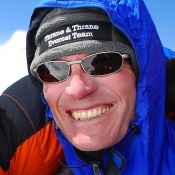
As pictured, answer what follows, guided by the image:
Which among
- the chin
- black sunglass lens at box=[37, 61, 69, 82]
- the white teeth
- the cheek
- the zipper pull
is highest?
black sunglass lens at box=[37, 61, 69, 82]

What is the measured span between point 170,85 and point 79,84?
78cm

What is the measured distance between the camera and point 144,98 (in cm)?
232

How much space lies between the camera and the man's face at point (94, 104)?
88.0 inches

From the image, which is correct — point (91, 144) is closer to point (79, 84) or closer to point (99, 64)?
point (79, 84)

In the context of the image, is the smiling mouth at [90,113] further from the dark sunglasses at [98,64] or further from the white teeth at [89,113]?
the dark sunglasses at [98,64]

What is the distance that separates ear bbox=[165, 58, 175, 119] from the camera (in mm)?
2594

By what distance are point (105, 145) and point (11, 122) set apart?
755mm

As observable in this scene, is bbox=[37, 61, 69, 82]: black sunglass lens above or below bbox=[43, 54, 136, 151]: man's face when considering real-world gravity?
above

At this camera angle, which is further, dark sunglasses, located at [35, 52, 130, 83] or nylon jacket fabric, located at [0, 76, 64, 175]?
nylon jacket fabric, located at [0, 76, 64, 175]

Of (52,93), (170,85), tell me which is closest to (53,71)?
(52,93)

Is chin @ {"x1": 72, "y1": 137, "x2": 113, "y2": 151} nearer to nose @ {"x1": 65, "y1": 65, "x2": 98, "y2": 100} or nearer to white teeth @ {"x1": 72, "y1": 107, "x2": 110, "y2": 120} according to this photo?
white teeth @ {"x1": 72, "y1": 107, "x2": 110, "y2": 120}

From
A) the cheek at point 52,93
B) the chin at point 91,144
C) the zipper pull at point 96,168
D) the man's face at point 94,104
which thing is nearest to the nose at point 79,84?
the man's face at point 94,104

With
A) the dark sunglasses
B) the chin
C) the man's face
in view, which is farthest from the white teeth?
the dark sunglasses

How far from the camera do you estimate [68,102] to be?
7.78 feet
